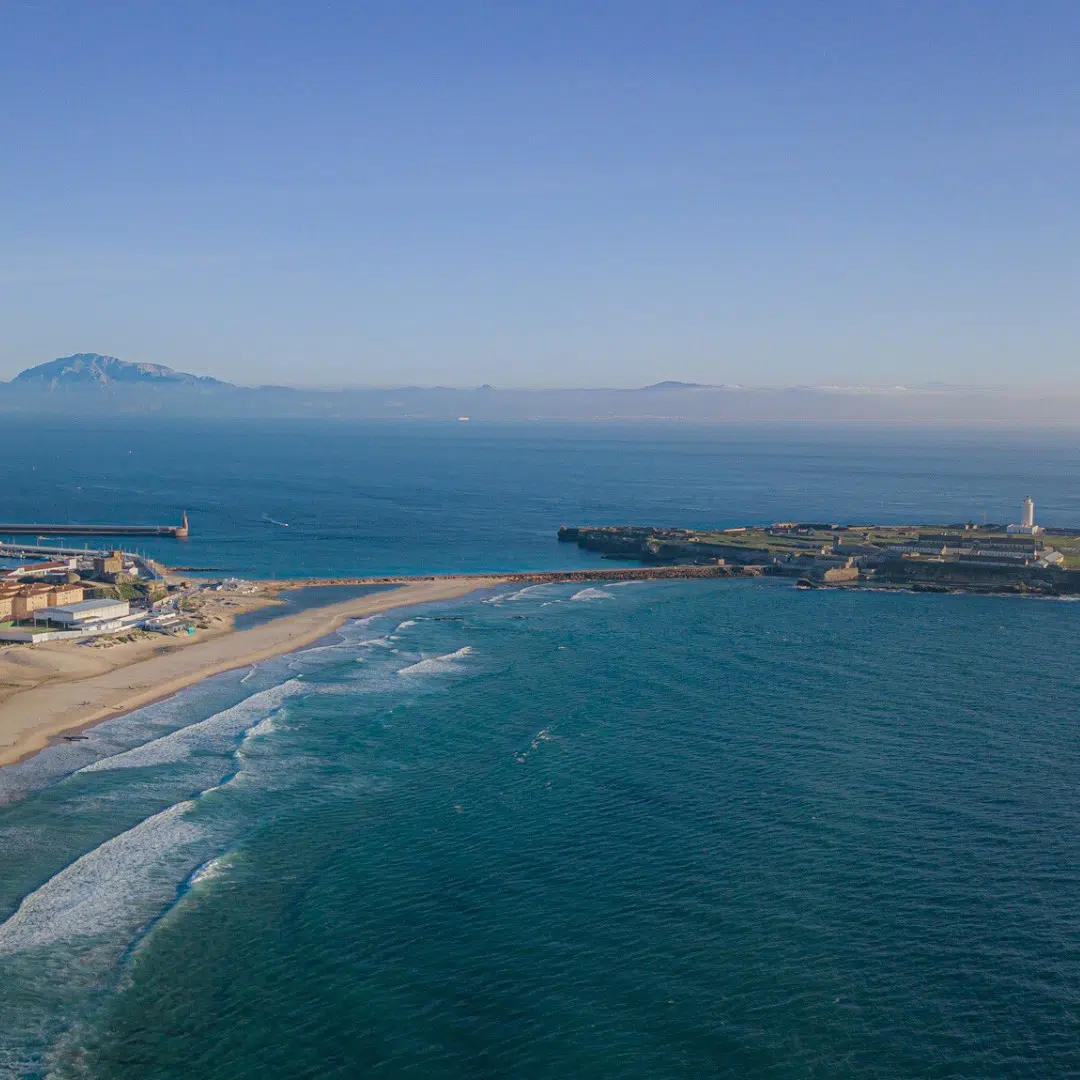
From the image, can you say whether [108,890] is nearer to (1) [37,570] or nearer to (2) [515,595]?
(2) [515,595]

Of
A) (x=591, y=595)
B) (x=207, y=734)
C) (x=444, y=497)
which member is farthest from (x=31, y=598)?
(x=444, y=497)

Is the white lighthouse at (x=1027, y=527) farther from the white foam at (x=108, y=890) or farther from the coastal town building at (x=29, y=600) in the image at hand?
the white foam at (x=108, y=890)

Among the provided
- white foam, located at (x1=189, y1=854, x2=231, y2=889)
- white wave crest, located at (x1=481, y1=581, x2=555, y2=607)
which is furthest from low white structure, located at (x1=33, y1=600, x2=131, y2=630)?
white foam, located at (x1=189, y1=854, x2=231, y2=889)

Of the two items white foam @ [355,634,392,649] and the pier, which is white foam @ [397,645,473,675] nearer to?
white foam @ [355,634,392,649]

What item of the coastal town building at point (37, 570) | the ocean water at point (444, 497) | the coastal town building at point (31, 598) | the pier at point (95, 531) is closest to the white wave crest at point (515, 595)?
the ocean water at point (444, 497)

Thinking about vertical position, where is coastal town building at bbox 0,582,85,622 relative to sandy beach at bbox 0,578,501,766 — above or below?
above
